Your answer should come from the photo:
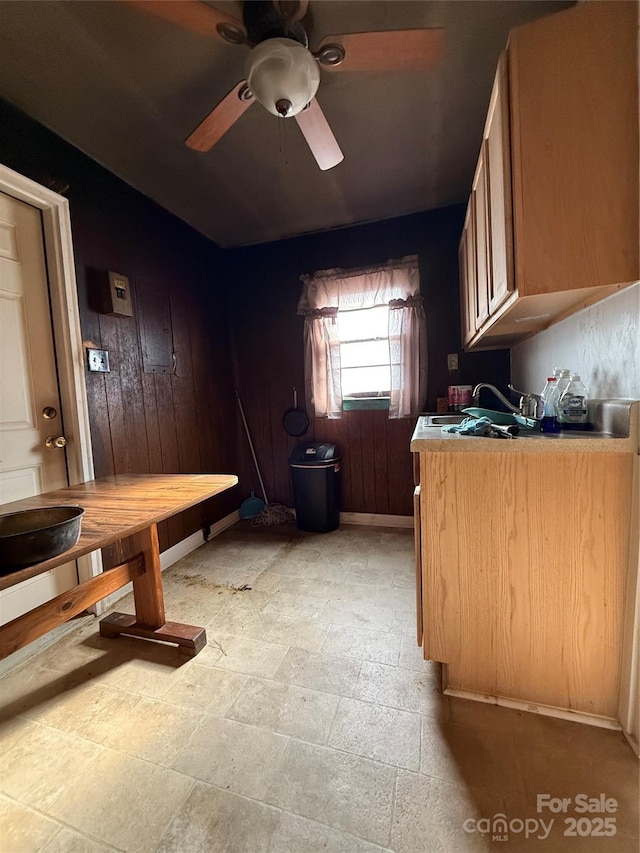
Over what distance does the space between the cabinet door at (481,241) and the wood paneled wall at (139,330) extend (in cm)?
209

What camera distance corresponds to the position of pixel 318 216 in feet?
9.02

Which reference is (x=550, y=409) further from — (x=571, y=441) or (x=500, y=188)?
(x=500, y=188)

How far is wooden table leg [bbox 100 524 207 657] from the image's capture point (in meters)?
1.62

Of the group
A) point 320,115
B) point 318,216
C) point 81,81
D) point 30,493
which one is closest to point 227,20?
point 320,115

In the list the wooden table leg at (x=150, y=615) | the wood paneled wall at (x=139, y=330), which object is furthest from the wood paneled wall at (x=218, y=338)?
the wooden table leg at (x=150, y=615)

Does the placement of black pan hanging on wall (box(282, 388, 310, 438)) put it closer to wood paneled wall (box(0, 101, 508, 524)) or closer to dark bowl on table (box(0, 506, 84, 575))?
wood paneled wall (box(0, 101, 508, 524))

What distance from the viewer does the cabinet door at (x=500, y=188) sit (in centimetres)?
108

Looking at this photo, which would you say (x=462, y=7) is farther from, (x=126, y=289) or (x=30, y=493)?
(x=30, y=493)

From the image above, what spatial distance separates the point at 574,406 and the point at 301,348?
225 cm

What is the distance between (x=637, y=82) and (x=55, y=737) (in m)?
2.73

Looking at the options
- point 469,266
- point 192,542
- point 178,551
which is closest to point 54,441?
point 178,551

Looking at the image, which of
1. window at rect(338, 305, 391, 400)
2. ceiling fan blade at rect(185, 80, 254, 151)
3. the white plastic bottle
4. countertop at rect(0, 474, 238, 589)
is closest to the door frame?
countertop at rect(0, 474, 238, 589)

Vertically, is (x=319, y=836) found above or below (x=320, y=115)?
below

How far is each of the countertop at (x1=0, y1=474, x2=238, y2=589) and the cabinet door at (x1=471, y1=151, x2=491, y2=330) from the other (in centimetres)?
140
